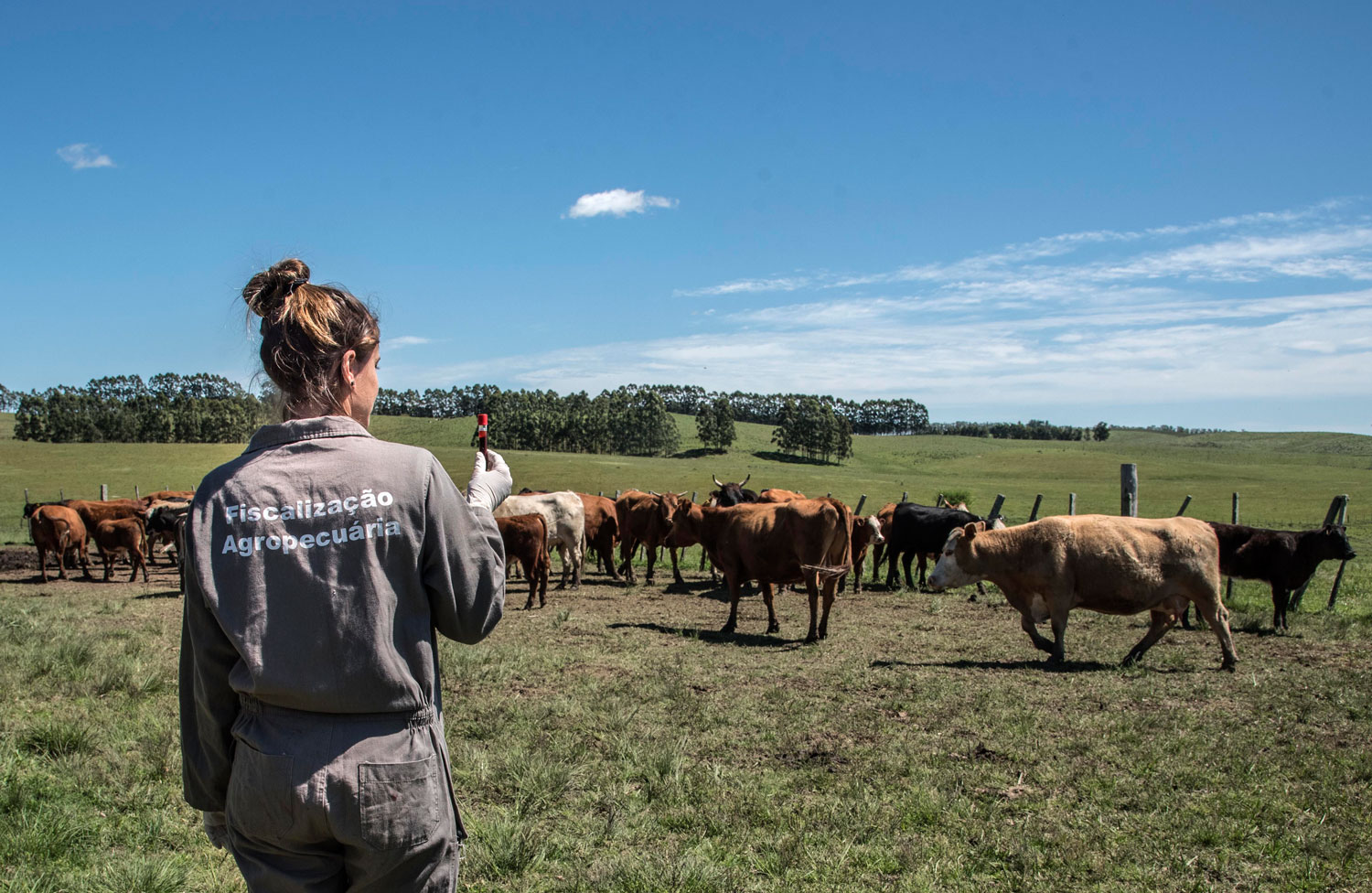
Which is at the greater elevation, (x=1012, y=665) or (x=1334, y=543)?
(x=1334, y=543)

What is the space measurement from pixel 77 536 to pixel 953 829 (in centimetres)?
2034

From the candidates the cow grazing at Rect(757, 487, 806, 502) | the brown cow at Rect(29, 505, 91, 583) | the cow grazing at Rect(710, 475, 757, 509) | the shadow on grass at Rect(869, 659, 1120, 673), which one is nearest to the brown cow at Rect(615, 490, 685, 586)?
the cow grazing at Rect(710, 475, 757, 509)

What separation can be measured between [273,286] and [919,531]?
1795 cm

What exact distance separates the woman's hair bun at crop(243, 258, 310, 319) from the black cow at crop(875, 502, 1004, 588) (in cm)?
1741

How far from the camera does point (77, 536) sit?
1881 cm

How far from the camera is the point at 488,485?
257 cm

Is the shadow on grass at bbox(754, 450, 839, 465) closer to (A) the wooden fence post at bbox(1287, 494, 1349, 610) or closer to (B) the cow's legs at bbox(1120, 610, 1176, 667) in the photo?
(A) the wooden fence post at bbox(1287, 494, 1349, 610)

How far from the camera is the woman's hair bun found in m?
2.22

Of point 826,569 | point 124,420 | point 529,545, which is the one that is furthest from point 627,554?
point 124,420

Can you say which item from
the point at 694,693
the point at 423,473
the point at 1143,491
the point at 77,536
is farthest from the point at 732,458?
the point at 423,473

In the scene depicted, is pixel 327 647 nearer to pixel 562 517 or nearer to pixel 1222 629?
pixel 1222 629

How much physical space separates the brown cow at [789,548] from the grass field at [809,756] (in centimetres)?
70

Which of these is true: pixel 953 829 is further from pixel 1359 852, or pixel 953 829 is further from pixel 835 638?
pixel 835 638

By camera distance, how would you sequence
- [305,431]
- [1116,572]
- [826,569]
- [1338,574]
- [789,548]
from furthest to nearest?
[1338,574] < [789,548] < [826,569] < [1116,572] < [305,431]
